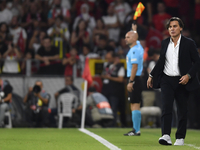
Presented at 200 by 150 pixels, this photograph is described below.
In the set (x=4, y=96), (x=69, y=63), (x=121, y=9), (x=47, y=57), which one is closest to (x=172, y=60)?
(x=4, y=96)

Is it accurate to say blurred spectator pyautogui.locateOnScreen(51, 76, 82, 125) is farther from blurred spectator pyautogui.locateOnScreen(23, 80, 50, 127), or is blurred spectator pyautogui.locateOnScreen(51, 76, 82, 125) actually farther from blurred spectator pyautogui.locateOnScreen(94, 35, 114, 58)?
blurred spectator pyautogui.locateOnScreen(94, 35, 114, 58)

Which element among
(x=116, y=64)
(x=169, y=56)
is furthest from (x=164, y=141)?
(x=116, y=64)

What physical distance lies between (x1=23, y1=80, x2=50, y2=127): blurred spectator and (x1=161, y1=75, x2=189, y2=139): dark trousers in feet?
22.4

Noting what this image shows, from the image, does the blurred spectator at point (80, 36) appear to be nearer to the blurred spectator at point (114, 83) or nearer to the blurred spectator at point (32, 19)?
the blurred spectator at point (32, 19)

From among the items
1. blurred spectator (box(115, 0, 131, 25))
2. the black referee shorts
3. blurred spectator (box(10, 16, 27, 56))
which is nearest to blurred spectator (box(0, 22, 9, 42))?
blurred spectator (box(10, 16, 27, 56))

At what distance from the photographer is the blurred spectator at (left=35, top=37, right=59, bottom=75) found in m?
14.3

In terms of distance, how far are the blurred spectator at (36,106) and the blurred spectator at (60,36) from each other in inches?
83.0

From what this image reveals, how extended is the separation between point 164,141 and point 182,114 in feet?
1.66

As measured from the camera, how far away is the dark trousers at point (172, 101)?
698cm

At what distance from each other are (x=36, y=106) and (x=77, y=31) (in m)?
4.40

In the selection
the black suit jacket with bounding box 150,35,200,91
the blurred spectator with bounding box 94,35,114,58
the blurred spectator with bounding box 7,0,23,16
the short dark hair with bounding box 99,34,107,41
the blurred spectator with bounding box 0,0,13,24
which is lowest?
the black suit jacket with bounding box 150,35,200,91

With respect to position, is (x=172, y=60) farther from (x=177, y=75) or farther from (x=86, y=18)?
(x=86, y=18)

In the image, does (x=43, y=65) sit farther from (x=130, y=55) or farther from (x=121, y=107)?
(x=130, y=55)

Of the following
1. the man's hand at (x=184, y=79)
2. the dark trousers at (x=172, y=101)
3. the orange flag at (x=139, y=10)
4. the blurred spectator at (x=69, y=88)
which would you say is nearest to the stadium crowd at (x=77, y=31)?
the blurred spectator at (x=69, y=88)
